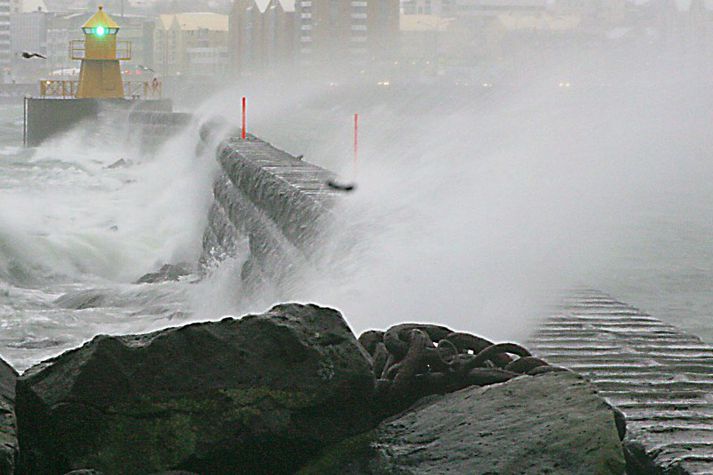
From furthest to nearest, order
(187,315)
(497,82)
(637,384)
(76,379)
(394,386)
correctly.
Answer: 1. (497,82)
2. (187,315)
3. (637,384)
4. (394,386)
5. (76,379)

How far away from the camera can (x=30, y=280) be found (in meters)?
15.6

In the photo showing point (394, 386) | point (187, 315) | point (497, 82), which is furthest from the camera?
point (497, 82)

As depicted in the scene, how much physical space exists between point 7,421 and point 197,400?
0.56m

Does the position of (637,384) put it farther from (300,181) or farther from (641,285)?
(641,285)

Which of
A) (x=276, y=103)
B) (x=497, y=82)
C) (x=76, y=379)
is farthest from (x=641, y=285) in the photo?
(x=276, y=103)

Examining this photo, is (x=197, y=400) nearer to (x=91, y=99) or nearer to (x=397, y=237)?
(x=397, y=237)

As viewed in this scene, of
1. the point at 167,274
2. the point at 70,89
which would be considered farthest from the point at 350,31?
the point at 167,274

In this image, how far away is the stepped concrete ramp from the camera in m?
4.09

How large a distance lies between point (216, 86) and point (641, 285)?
113282 millimetres

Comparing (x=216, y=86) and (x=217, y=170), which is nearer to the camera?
(x=217, y=170)

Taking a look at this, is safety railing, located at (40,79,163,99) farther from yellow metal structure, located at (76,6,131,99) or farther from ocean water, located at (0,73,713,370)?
ocean water, located at (0,73,713,370)

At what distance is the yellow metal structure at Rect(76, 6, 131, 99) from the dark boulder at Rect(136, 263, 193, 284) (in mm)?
32611

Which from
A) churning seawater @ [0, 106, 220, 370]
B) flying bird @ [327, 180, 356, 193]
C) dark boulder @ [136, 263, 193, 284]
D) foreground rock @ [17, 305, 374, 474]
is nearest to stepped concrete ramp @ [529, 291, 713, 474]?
foreground rock @ [17, 305, 374, 474]

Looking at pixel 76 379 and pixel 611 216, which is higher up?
pixel 76 379
